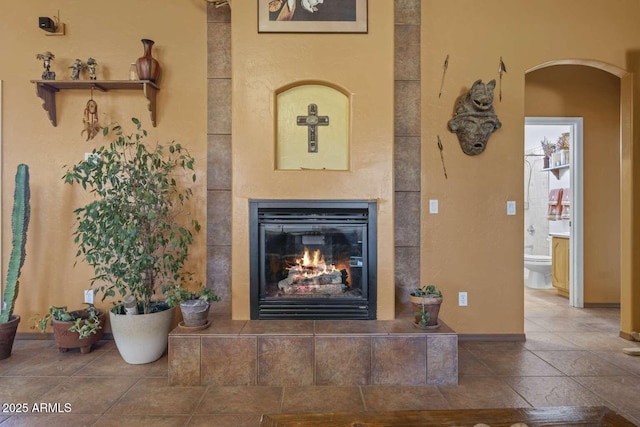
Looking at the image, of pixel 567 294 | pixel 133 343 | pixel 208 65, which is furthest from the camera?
pixel 567 294

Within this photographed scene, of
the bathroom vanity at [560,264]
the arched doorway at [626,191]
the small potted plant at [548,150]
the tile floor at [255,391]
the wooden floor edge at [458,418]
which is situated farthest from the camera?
the small potted plant at [548,150]

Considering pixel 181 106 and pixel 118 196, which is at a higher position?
pixel 181 106

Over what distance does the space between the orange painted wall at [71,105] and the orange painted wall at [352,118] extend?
1.80ft

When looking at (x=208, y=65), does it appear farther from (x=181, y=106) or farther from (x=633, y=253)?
(x=633, y=253)

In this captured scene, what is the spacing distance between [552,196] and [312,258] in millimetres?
4519

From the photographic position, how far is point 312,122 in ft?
9.04

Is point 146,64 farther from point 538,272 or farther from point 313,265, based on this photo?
point 538,272

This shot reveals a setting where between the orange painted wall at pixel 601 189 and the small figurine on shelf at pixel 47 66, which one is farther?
the orange painted wall at pixel 601 189

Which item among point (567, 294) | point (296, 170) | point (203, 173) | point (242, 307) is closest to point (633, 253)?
point (567, 294)

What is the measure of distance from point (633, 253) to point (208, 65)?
3823 mm

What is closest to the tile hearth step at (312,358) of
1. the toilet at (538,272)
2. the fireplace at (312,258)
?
the fireplace at (312,258)

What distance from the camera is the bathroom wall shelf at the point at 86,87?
2.81m

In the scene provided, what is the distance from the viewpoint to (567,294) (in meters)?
4.57

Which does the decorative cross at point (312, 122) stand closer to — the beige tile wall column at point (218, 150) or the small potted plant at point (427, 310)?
the beige tile wall column at point (218, 150)
